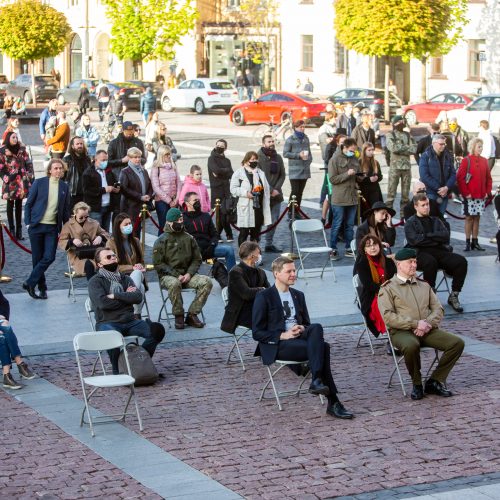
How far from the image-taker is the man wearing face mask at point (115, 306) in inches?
509

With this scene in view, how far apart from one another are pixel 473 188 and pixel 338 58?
42.4m

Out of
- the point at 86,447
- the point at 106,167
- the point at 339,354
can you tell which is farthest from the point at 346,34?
the point at 86,447

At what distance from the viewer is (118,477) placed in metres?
10.0

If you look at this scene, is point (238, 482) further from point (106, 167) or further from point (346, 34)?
point (346, 34)

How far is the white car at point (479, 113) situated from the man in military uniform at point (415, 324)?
85.3 ft

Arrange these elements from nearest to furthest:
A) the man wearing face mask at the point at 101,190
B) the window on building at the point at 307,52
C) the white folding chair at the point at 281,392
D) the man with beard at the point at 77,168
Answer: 1. the white folding chair at the point at 281,392
2. the man wearing face mask at the point at 101,190
3. the man with beard at the point at 77,168
4. the window on building at the point at 307,52

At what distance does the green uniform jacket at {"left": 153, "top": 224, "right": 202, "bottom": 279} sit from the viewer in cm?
1526

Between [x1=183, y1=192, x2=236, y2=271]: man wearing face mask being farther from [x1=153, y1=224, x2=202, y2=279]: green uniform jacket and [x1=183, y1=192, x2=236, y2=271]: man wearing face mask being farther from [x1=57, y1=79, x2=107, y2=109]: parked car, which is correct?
[x1=57, y1=79, x2=107, y2=109]: parked car

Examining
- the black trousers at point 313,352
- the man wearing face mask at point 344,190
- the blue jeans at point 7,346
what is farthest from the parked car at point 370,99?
the black trousers at point 313,352

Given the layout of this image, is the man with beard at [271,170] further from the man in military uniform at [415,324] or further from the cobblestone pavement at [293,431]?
the man in military uniform at [415,324]

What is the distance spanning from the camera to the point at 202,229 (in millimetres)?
16797

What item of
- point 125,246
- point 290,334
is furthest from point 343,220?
point 290,334

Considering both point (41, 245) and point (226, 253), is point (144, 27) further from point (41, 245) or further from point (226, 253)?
point (226, 253)

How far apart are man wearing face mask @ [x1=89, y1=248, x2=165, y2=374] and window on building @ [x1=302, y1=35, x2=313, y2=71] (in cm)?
5231
